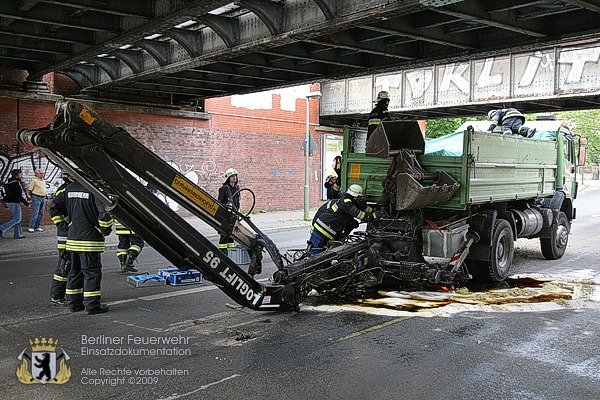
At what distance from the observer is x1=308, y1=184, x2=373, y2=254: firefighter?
8.55 meters

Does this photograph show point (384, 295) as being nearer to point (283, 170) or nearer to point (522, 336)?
point (522, 336)

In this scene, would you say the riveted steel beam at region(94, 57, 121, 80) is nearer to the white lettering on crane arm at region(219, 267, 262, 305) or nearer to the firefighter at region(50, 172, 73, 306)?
the firefighter at region(50, 172, 73, 306)

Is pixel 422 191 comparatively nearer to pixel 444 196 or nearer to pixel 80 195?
pixel 444 196

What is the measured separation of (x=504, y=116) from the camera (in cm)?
1118

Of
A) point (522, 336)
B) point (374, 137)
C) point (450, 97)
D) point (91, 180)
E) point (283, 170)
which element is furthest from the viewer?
point (283, 170)

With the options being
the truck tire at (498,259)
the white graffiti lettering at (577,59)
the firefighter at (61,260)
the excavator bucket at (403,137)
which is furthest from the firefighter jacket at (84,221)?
the white graffiti lettering at (577,59)

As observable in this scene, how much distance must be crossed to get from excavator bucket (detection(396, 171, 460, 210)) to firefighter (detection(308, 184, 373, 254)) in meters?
0.69

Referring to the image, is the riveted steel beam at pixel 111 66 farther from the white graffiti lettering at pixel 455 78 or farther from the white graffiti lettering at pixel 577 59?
the white graffiti lettering at pixel 577 59

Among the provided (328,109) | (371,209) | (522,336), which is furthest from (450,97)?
(522,336)

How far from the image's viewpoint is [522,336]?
252 inches

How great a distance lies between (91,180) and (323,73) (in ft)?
31.1

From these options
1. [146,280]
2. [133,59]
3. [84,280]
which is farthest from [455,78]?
[84,280]

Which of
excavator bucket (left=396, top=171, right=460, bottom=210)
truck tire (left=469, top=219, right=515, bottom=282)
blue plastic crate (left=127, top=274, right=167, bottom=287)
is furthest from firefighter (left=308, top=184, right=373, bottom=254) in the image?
blue plastic crate (left=127, top=274, right=167, bottom=287)

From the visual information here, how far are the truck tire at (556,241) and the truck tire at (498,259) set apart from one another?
2.41 m
